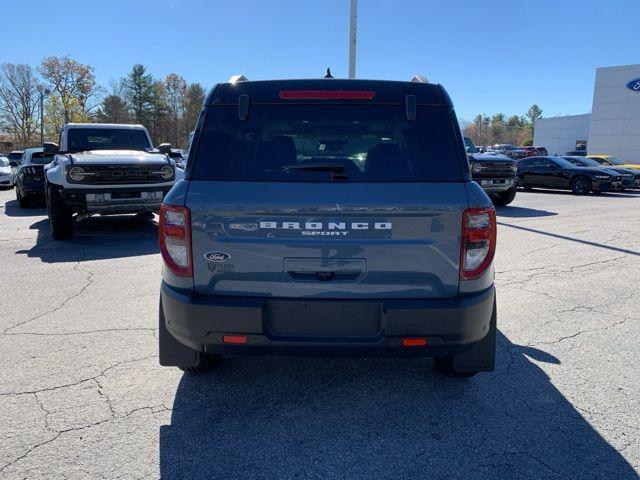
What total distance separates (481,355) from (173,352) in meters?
1.90

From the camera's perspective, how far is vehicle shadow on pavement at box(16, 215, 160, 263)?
754cm

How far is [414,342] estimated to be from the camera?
2656 mm

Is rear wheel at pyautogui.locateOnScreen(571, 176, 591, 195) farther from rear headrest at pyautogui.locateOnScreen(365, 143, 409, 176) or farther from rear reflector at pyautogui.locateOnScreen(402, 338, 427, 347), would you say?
rear reflector at pyautogui.locateOnScreen(402, 338, 427, 347)

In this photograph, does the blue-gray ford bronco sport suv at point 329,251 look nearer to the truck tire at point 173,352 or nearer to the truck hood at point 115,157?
the truck tire at point 173,352

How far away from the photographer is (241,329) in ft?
8.67

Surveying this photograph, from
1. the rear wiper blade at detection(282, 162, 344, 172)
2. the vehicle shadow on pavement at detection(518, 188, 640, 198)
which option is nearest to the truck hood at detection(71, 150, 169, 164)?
the rear wiper blade at detection(282, 162, 344, 172)

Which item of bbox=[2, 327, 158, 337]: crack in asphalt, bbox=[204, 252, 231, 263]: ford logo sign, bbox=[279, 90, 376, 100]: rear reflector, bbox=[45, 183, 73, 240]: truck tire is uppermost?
bbox=[279, 90, 376, 100]: rear reflector

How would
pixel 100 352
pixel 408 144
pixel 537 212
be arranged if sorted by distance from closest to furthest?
pixel 408 144 → pixel 100 352 → pixel 537 212

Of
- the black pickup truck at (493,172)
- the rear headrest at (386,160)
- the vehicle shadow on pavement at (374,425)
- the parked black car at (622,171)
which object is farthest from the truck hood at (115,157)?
the parked black car at (622,171)

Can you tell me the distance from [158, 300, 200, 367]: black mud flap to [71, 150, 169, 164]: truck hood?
6.10m

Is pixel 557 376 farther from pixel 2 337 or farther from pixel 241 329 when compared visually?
pixel 2 337

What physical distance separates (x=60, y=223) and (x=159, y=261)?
8.74ft

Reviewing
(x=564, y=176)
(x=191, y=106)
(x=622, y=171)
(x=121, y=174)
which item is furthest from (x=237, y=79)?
(x=191, y=106)


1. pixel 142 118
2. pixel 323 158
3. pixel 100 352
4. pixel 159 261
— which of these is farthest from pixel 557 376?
pixel 142 118
